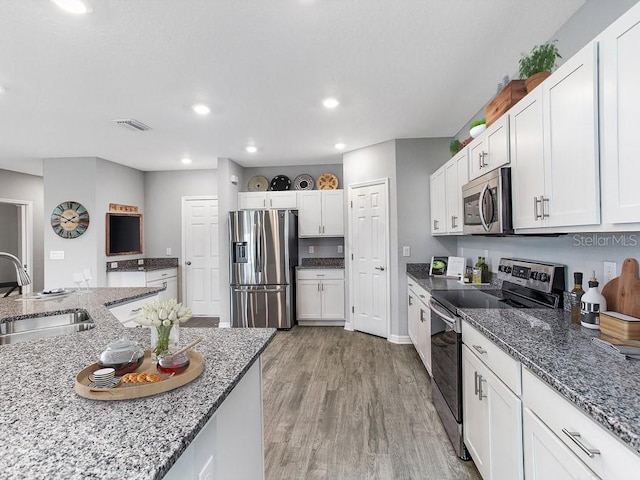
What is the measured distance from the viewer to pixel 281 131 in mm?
3863

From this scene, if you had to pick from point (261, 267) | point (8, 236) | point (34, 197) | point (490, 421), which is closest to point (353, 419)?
point (490, 421)

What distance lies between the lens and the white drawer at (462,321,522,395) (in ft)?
4.37

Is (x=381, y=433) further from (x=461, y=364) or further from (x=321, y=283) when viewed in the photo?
(x=321, y=283)

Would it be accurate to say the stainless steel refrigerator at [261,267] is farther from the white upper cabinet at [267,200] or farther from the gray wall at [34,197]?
the gray wall at [34,197]

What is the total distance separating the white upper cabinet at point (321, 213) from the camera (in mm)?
5176

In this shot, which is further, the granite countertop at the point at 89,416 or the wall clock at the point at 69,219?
the wall clock at the point at 69,219

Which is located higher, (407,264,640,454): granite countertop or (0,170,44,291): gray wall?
(0,170,44,291): gray wall

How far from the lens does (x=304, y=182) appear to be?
5531mm

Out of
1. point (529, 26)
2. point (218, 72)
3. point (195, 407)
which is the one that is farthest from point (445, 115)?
point (195, 407)

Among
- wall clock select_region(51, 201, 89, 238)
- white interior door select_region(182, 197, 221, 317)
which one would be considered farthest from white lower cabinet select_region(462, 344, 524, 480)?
wall clock select_region(51, 201, 89, 238)

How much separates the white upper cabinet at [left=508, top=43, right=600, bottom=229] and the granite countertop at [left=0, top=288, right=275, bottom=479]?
1453mm

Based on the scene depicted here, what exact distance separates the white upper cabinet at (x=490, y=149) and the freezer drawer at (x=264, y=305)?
3.16m

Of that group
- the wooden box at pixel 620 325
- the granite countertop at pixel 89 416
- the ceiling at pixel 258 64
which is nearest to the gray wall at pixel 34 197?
the ceiling at pixel 258 64

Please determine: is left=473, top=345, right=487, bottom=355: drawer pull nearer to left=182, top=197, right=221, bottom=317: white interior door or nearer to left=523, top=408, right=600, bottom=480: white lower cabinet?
left=523, top=408, right=600, bottom=480: white lower cabinet
